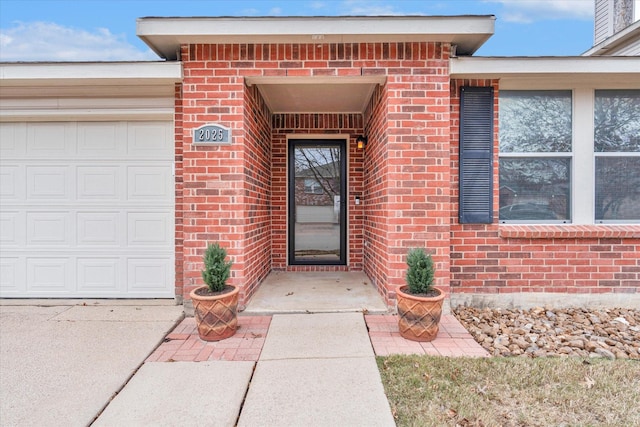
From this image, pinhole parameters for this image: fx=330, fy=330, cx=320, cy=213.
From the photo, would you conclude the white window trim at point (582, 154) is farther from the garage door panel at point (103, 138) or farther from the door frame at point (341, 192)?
the garage door panel at point (103, 138)

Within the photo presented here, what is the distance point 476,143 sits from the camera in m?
3.87

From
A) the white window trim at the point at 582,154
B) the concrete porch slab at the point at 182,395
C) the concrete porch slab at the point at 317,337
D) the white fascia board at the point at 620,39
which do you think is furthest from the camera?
the white fascia board at the point at 620,39

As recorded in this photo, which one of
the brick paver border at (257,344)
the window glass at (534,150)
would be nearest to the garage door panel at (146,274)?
the brick paver border at (257,344)

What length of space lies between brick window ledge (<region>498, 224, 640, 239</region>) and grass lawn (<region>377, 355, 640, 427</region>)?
1510mm

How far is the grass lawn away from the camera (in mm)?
2025

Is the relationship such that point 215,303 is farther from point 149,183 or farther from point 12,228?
point 12,228

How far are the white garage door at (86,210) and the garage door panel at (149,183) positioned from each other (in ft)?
0.04

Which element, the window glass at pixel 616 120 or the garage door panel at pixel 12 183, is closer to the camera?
the window glass at pixel 616 120

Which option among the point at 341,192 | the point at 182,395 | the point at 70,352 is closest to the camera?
the point at 182,395

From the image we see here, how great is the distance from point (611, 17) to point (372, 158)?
677cm

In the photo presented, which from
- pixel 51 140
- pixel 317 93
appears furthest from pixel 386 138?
pixel 51 140

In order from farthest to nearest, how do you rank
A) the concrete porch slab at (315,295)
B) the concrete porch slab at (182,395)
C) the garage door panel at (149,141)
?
the garage door panel at (149,141), the concrete porch slab at (315,295), the concrete porch slab at (182,395)

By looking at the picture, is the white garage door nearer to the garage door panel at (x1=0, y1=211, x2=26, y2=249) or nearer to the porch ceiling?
the garage door panel at (x1=0, y1=211, x2=26, y2=249)

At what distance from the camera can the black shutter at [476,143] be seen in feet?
12.7
